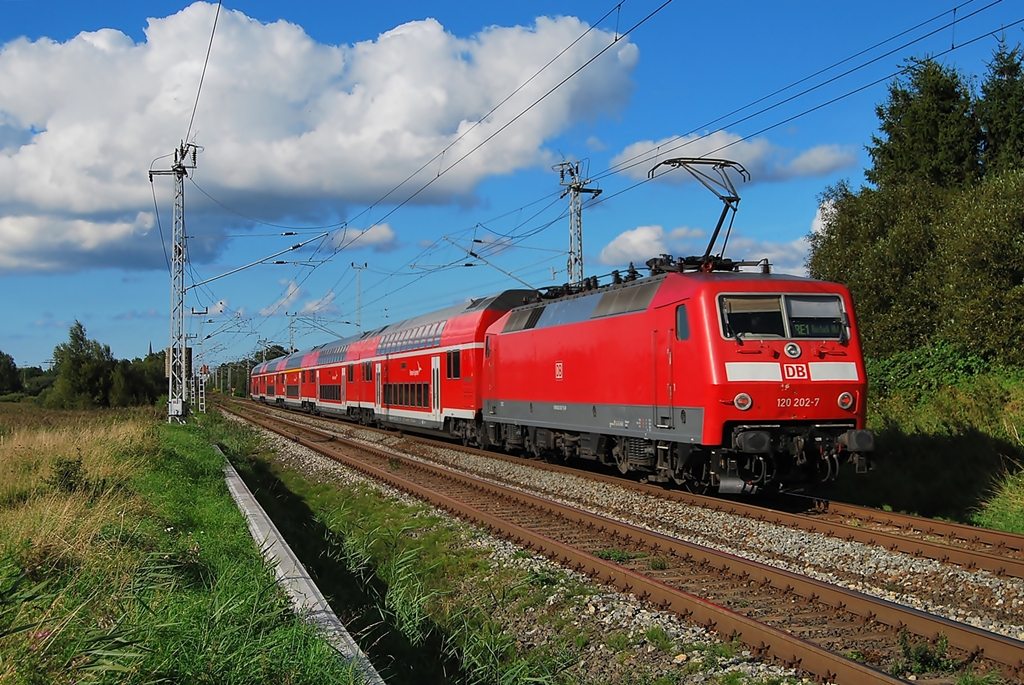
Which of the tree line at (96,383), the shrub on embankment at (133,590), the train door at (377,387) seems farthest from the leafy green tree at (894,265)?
the tree line at (96,383)

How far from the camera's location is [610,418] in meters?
15.4

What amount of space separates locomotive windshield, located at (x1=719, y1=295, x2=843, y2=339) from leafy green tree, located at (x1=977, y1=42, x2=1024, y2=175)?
20.8m

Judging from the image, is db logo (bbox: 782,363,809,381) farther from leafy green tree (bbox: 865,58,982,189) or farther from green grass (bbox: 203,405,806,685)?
leafy green tree (bbox: 865,58,982,189)

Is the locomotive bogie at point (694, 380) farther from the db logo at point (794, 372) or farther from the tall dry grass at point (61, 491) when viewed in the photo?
the tall dry grass at point (61, 491)

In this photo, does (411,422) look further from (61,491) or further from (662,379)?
(61,491)

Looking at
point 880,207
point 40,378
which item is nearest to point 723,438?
point 880,207

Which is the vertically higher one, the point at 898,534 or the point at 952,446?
the point at 952,446

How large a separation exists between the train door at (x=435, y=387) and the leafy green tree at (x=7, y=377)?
59.6 m

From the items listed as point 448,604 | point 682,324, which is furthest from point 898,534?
point 448,604

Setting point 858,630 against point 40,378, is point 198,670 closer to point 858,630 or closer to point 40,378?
point 858,630

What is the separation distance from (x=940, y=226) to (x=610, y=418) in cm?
1266

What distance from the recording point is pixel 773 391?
470 inches

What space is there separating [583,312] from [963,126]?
21.4 m

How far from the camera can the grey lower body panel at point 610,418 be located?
12638 millimetres
